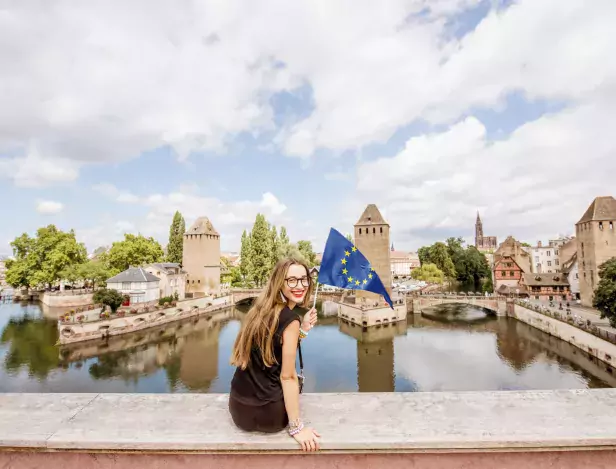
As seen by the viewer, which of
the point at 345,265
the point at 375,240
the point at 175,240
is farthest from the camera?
the point at 175,240

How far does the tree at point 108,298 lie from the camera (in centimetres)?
3055

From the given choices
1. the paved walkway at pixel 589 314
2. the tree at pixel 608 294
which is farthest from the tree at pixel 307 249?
the tree at pixel 608 294

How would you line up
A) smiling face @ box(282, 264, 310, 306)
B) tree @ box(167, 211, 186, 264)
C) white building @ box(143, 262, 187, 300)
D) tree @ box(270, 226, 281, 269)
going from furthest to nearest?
tree @ box(167, 211, 186, 264), tree @ box(270, 226, 281, 269), white building @ box(143, 262, 187, 300), smiling face @ box(282, 264, 310, 306)

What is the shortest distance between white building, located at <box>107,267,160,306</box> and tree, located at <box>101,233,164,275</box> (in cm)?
1118

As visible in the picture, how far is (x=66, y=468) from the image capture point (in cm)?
239

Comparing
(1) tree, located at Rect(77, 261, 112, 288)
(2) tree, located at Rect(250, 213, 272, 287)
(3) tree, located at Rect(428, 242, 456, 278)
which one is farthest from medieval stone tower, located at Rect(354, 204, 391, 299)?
(3) tree, located at Rect(428, 242, 456, 278)

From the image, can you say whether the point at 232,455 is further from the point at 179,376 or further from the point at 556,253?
the point at 556,253

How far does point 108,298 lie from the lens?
30922 millimetres

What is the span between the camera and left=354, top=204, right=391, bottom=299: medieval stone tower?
3932cm

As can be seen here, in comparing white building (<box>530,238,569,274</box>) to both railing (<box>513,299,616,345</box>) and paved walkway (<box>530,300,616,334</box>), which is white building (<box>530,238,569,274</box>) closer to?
paved walkway (<box>530,300,616,334</box>)

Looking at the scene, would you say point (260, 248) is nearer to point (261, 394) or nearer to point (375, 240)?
point (375, 240)

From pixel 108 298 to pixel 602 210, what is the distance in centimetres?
4627

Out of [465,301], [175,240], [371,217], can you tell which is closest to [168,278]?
[175,240]

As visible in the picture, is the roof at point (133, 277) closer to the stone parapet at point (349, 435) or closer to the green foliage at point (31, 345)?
the green foliage at point (31, 345)
